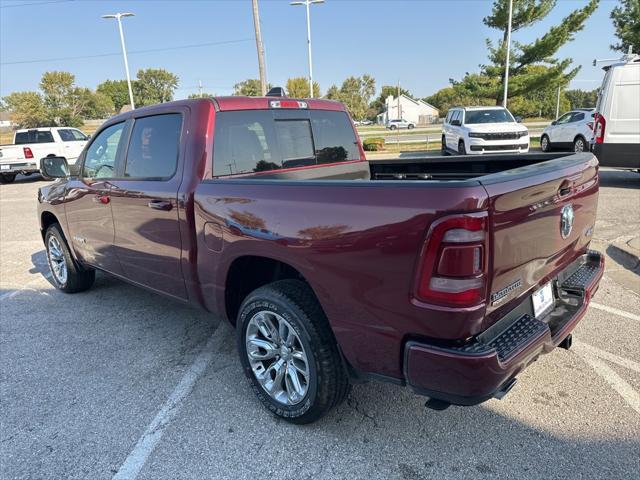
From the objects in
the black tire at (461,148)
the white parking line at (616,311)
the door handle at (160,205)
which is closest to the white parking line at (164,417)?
the door handle at (160,205)

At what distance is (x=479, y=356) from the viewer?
1.87 metres

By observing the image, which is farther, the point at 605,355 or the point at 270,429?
the point at 605,355

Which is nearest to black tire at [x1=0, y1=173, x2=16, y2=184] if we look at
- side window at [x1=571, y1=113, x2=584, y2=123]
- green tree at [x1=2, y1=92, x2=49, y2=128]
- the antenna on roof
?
the antenna on roof

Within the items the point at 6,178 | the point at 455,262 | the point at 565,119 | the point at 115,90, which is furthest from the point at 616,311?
the point at 115,90

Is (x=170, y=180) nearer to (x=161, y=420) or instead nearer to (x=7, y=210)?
(x=161, y=420)

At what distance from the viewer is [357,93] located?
310 ft

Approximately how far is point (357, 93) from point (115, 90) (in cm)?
6247

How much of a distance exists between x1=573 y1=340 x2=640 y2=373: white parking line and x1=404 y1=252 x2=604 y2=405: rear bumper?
1.28m

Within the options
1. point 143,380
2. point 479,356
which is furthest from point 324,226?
point 143,380

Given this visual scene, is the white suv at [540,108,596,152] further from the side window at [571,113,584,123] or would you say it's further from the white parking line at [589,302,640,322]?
the white parking line at [589,302,640,322]

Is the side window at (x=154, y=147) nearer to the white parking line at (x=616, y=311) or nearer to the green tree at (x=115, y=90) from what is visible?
the white parking line at (x=616, y=311)

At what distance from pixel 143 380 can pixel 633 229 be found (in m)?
6.77

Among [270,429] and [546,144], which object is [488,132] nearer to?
[546,144]

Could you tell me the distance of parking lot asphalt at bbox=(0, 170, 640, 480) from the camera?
7.72 feet
